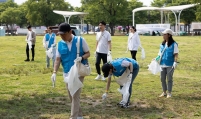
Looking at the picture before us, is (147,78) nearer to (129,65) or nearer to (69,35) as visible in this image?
(129,65)

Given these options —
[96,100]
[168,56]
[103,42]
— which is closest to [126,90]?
[96,100]

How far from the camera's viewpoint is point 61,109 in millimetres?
7031

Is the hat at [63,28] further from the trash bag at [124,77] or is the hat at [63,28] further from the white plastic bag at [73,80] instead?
the trash bag at [124,77]

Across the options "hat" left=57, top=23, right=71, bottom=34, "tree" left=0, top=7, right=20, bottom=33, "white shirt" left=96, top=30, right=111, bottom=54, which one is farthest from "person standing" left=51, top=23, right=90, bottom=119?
"tree" left=0, top=7, right=20, bottom=33

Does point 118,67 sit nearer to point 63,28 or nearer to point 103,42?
point 63,28

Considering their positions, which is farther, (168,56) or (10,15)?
(10,15)

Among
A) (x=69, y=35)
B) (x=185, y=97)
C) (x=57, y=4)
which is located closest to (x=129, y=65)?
(x=69, y=35)

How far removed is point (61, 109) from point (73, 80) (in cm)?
162

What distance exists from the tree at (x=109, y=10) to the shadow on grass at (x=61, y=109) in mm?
53162

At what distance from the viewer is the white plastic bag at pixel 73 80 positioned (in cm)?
557

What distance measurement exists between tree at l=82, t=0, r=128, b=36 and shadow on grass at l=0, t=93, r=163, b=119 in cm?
5316

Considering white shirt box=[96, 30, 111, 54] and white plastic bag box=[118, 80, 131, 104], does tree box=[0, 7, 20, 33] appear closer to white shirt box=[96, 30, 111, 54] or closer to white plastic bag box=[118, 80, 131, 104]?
white shirt box=[96, 30, 111, 54]

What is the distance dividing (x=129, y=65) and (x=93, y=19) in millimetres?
55686

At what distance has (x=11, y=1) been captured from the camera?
8512 centimetres
